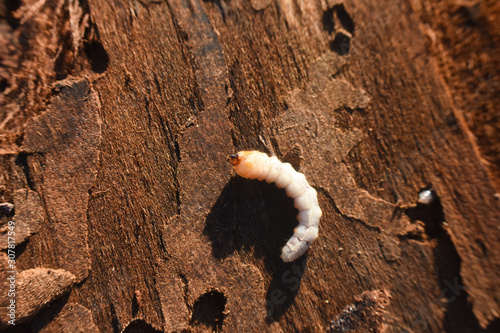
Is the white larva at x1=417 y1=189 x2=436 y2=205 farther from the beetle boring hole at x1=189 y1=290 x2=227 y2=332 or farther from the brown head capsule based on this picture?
the beetle boring hole at x1=189 y1=290 x2=227 y2=332

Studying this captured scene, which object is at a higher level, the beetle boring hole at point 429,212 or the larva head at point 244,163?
the larva head at point 244,163

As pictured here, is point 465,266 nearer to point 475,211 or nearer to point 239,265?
point 475,211

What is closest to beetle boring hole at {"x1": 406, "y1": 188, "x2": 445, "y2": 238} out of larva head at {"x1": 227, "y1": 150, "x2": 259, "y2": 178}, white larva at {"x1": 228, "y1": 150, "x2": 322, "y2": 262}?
white larva at {"x1": 228, "y1": 150, "x2": 322, "y2": 262}

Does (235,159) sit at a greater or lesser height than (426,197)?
greater

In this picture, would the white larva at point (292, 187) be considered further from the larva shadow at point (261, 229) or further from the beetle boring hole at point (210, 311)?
the beetle boring hole at point (210, 311)

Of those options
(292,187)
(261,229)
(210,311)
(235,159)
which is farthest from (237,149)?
(210,311)

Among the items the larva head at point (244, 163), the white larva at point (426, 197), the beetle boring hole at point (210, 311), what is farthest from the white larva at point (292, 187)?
the white larva at point (426, 197)

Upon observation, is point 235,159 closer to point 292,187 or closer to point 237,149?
point 237,149
